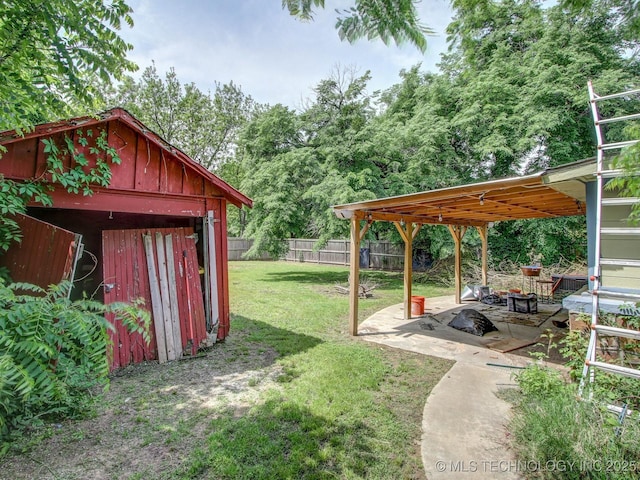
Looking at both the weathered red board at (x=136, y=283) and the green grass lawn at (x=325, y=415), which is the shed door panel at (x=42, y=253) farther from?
the green grass lawn at (x=325, y=415)

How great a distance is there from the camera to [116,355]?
415 centimetres

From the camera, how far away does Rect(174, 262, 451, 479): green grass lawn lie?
8.04 ft

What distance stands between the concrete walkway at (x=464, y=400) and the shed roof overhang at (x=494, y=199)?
2320 mm

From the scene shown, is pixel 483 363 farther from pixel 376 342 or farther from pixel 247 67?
Result: pixel 247 67

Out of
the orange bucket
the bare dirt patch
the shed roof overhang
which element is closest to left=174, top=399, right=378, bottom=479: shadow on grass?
the bare dirt patch

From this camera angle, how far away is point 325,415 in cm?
315

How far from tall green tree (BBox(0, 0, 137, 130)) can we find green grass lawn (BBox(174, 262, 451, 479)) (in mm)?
3021

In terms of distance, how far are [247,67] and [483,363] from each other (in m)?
5.99

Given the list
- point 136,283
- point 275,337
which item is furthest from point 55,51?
point 275,337

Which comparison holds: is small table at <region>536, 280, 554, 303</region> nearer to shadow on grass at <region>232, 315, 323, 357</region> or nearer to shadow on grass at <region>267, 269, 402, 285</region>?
shadow on grass at <region>267, 269, 402, 285</region>

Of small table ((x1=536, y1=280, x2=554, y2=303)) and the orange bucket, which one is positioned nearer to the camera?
the orange bucket

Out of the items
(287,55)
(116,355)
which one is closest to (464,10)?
Answer: (287,55)

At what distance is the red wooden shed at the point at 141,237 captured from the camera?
360 cm

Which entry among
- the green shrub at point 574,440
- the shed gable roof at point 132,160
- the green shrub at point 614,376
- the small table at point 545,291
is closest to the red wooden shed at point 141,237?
the shed gable roof at point 132,160
